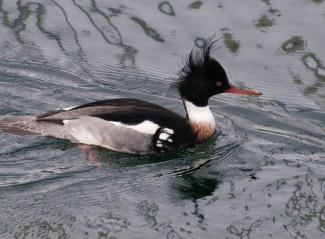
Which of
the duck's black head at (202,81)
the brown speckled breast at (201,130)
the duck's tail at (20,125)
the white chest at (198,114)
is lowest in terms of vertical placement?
the duck's tail at (20,125)

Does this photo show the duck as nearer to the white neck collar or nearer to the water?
the white neck collar

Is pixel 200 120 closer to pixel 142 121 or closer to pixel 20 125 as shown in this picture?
pixel 142 121

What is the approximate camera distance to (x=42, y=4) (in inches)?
476

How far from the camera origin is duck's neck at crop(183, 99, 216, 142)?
353 inches

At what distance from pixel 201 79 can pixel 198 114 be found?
1.33ft

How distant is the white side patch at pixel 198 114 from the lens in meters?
8.98

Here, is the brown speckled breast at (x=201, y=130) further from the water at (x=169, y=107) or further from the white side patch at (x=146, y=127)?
the white side patch at (x=146, y=127)

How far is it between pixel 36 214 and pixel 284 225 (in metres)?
2.14

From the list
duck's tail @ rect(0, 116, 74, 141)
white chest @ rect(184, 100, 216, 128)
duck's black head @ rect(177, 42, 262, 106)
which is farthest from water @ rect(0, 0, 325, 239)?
duck's black head @ rect(177, 42, 262, 106)

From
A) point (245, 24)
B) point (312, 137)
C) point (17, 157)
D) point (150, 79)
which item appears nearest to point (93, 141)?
point (17, 157)

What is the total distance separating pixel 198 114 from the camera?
900 cm

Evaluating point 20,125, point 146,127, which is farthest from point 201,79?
point 20,125

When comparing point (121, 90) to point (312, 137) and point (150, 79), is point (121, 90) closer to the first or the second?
point (150, 79)

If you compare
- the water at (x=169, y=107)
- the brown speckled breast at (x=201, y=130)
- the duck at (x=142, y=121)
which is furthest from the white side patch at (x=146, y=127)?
the brown speckled breast at (x=201, y=130)
